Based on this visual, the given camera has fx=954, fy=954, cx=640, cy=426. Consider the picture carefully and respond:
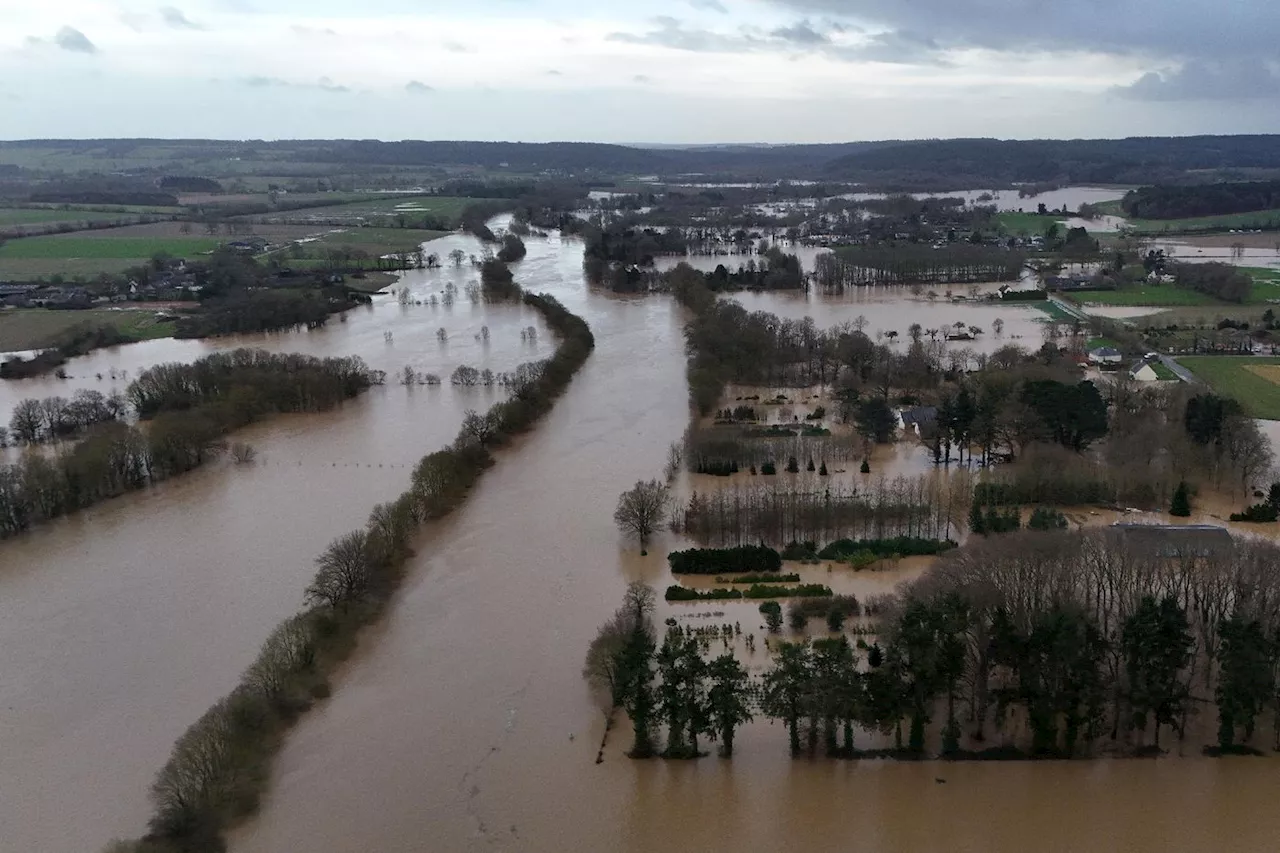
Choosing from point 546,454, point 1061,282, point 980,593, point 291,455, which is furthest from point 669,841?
point 1061,282

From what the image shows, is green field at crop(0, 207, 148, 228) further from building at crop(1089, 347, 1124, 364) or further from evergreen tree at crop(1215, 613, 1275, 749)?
evergreen tree at crop(1215, 613, 1275, 749)

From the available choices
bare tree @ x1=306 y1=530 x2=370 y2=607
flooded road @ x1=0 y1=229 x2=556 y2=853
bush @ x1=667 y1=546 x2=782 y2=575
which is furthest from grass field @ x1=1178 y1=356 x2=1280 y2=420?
bare tree @ x1=306 y1=530 x2=370 y2=607

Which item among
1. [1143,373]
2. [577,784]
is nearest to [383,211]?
[1143,373]

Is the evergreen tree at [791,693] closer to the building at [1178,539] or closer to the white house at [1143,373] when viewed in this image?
the building at [1178,539]

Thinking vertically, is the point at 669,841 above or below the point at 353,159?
below

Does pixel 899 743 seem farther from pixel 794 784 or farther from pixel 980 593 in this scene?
pixel 980 593

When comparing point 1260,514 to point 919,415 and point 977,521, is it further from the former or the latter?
point 919,415

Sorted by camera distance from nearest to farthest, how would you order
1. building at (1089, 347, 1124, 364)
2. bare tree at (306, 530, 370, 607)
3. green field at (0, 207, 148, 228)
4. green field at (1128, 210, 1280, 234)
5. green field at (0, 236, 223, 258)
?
bare tree at (306, 530, 370, 607)
building at (1089, 347, 1124, 364)
green field at (0, 236, 223, 258)
green field at (1128, 210, 1280, 234)
green field at (0, 207, 148, 228)
